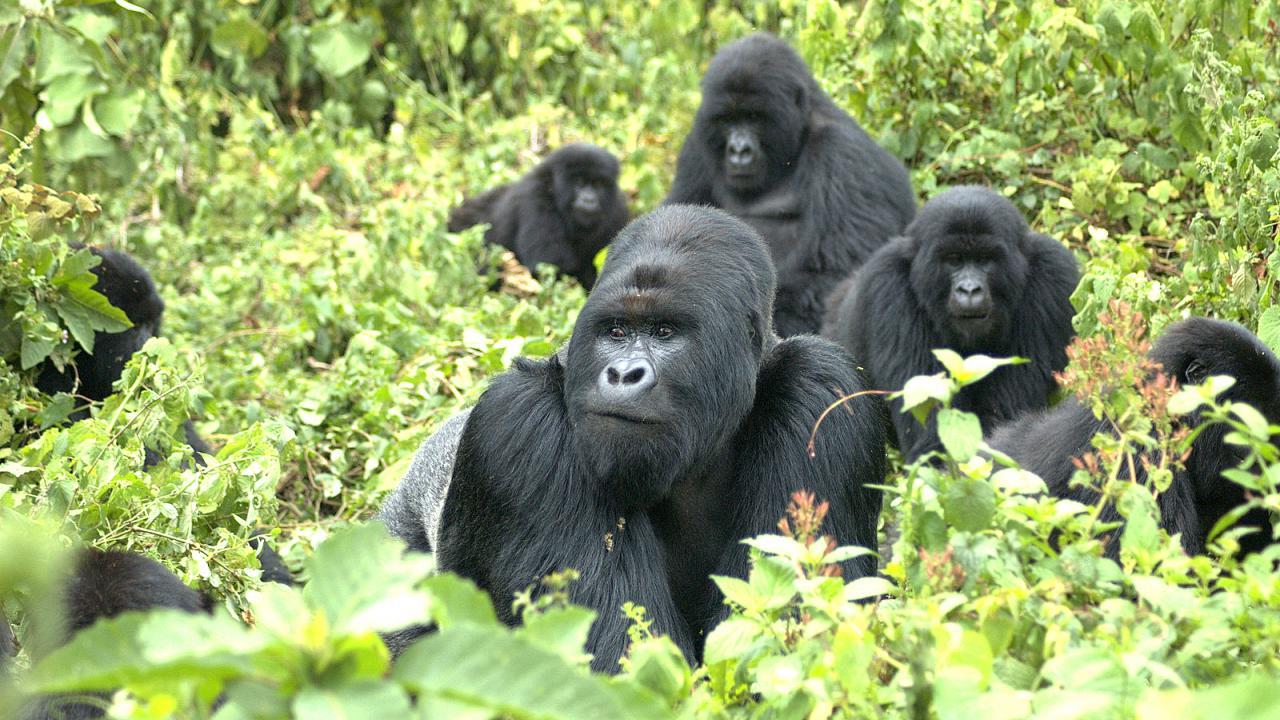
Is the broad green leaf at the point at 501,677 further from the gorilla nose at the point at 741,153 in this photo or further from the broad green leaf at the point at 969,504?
the gorilla nose at the point at 741,153

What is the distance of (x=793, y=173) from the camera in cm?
704

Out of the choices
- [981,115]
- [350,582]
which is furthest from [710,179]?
[350,582]

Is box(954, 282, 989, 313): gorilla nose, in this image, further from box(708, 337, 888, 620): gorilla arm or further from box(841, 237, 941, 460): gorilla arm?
box(708, 337, 888, 620): gorilla arm

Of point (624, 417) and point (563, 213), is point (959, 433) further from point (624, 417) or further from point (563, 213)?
point (563, 213)

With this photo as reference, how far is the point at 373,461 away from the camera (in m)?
5.10

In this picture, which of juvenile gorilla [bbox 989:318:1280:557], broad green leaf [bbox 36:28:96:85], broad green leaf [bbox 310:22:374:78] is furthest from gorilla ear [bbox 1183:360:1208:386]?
broad green leaf [bbox 310:22:374:78]

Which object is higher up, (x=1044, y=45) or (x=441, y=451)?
(x=1044, y=45)

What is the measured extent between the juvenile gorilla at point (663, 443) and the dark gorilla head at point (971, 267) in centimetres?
184

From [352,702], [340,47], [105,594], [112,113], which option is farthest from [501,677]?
[340,47]

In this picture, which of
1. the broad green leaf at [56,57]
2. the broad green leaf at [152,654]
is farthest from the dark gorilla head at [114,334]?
the broad green leaf at [152,654]

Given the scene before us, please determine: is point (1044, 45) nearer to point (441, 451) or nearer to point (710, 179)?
point (710, 179)

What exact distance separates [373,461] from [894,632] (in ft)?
10.2

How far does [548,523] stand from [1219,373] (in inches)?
62.0

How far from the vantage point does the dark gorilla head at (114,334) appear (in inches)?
187
